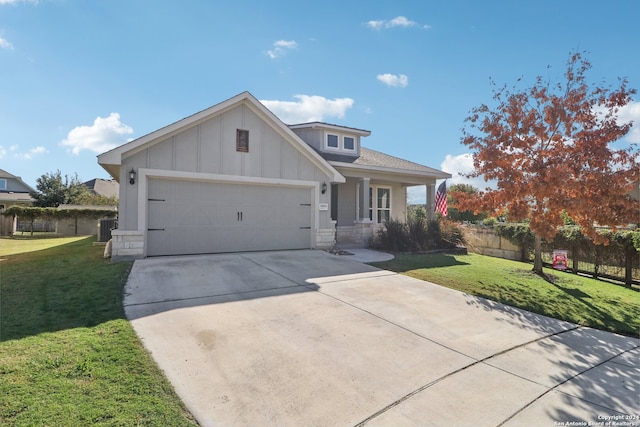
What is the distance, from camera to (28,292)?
5.79 meters

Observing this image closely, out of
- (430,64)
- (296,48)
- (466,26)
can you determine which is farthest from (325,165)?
(466,26)

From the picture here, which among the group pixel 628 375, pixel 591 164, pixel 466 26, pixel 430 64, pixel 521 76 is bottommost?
pixel 628 375

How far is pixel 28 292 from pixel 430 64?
12273 mm

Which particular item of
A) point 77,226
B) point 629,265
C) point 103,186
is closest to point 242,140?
point 629,265

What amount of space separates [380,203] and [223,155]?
9180mm

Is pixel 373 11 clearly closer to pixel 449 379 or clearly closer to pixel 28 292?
pixel 449 379

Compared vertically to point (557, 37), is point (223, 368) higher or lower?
lower

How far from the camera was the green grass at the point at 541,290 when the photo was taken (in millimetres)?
5719

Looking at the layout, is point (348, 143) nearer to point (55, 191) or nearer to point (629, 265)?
point (629, 265)

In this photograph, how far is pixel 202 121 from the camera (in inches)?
378

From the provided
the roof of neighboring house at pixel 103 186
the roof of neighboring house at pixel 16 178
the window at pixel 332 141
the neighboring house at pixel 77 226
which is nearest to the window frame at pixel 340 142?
the window at pixel 332 141

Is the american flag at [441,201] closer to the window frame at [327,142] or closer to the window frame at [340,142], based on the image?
the window frame at [340,142]

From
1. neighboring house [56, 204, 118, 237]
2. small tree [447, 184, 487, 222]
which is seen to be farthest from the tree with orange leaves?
neighboring house [56, 204, 118, 237]

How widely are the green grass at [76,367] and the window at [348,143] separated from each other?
467 inches
